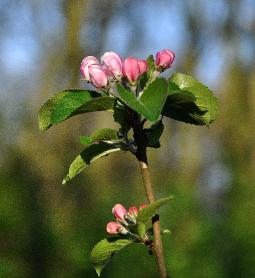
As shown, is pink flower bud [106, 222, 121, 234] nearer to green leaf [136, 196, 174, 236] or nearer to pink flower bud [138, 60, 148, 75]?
green leaf [136, 196, 174, 236]

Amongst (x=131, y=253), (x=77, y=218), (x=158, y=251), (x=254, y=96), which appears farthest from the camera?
(x=254, y=96)

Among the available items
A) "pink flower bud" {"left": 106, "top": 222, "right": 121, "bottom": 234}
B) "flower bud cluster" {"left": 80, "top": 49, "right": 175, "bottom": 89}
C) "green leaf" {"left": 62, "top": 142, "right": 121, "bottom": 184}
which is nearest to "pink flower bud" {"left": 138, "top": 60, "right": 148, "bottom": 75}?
"flower bud cluster" {"left": 80, "top": 49, "right": 175, "bottom": 89}

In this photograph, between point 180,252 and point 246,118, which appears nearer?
point 180,252

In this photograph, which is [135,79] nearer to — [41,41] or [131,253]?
[131,253]

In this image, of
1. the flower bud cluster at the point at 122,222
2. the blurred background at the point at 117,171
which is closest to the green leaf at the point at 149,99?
the flower bud cluster at the point at 122,222

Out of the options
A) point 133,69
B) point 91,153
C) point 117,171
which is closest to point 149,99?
point 133,69

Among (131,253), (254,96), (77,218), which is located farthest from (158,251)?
(254,96)

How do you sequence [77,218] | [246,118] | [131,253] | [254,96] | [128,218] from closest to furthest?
[128,218]
[131,253]
[77,218]
[246,118]
[254,96]

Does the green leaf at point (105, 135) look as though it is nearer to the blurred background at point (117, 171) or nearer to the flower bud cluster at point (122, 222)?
the flower bud cluster at point (122, 222)

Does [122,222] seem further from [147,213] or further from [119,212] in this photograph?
[147,213]
